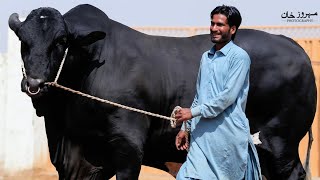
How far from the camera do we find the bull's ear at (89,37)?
5.08m

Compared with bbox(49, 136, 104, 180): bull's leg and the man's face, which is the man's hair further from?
bbox(49, 136, 104, 180): bull's leg

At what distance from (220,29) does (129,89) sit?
1.37m

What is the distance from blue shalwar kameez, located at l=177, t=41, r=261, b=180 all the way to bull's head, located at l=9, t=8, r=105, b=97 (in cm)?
Answer: 126

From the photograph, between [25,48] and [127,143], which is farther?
[127,143]

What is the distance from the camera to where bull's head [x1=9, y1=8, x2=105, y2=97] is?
4.68 m

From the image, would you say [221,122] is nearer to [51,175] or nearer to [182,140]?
[182,140]

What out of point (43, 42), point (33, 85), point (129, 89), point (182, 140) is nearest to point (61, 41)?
point (43, 42)

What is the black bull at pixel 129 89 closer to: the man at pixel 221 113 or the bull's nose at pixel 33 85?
the bull's nose at pixel 33 85

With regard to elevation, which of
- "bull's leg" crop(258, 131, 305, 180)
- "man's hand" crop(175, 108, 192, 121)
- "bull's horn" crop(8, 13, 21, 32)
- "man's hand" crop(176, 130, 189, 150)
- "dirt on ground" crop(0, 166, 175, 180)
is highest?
"bull's horn" crop(8, 13, 21, 32)

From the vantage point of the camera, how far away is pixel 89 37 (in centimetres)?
509

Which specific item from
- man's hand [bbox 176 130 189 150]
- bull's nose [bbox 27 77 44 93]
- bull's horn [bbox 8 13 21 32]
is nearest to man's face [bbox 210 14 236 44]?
man's hand [bbox 176 130 189 150]

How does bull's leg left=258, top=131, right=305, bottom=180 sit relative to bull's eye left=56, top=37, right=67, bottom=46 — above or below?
below

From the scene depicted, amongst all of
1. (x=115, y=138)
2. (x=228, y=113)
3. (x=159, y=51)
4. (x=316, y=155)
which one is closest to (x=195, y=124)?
(x=228, y=113)

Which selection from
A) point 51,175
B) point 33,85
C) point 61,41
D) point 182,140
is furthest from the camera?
point 51,175
